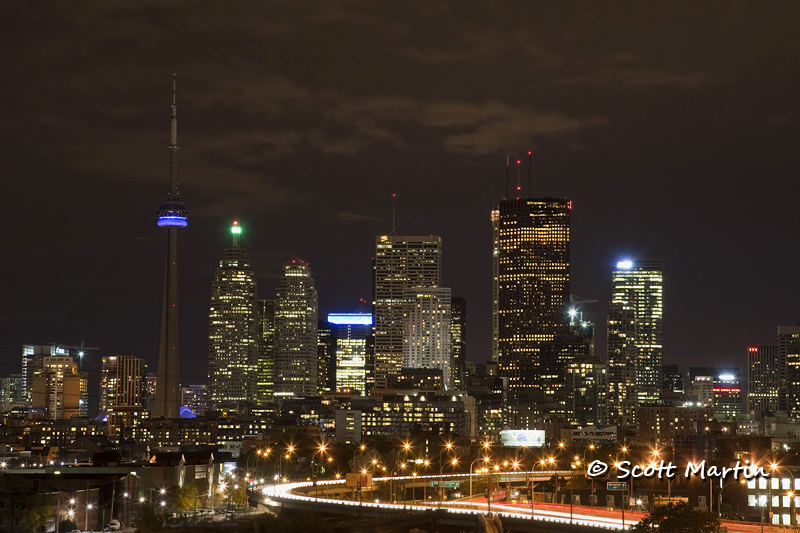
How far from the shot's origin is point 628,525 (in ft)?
339

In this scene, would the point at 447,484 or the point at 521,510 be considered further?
the point at 447,484

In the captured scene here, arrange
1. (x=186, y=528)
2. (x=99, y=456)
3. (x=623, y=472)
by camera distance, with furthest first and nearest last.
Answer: (x=99, y=456) < (x=186, y=528) < (x=623, y=472)

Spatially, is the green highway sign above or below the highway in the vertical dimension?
below

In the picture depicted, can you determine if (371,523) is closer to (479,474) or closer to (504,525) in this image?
(504,525)

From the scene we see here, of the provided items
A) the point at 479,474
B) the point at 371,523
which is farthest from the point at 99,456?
the point at 371,523

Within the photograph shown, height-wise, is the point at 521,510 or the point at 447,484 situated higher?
the point at 521,510

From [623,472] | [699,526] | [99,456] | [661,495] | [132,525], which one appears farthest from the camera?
[99,456]

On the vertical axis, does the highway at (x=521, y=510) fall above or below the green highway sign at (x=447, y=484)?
above

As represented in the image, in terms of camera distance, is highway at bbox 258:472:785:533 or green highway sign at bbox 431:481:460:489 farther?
green highway sign at bbox 431:481:460:489

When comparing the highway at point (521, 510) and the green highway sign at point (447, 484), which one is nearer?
the highway at point (521, 510)

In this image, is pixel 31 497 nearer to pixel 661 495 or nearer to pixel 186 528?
pixel 186 528

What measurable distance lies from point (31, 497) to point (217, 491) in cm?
4533

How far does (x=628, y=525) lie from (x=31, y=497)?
55.4 metres

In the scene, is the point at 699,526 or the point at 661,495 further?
the point at 661,495
